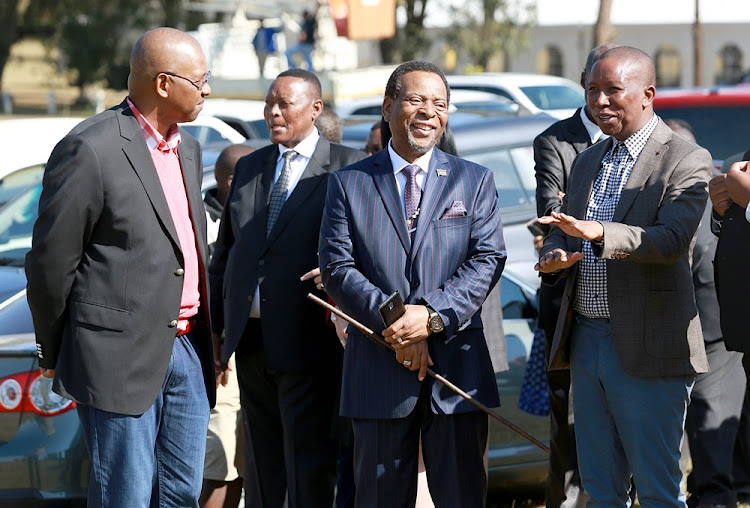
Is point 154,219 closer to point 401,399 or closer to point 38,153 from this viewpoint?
point 401,399

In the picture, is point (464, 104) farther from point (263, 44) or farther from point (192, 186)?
point (263, 44)

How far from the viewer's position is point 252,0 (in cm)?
2880

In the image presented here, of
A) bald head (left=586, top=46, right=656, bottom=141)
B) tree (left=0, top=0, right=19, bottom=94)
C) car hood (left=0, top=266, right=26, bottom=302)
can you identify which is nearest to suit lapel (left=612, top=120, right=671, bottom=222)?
bald head (left=586, top=46, right=656, bottom=141)

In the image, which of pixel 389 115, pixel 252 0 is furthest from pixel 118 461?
pixel 252 0

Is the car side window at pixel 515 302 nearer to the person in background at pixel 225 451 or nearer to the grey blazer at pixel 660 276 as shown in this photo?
the person in background at pixel 225 451

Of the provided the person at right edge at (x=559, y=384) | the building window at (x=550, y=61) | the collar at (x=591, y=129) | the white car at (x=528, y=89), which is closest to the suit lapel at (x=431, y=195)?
the person at right edge at (x=559, y=384)

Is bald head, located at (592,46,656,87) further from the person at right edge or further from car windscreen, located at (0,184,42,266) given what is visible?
car windscreen, located at (0,184,42,266)

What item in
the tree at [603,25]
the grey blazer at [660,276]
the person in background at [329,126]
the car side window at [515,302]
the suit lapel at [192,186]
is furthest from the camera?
the tree at [603,25]

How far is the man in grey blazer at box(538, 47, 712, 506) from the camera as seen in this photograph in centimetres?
420

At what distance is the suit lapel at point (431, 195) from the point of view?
14.3 ft

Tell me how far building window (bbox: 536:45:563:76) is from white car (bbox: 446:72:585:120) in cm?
3581

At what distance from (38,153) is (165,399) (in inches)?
189

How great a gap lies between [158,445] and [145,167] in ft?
3.62

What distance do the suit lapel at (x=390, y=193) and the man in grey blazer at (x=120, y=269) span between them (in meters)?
0.79
